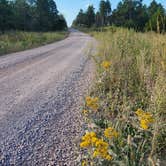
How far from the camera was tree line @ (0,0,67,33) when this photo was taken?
50781 millimetres

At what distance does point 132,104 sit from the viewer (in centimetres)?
381

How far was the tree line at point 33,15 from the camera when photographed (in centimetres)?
5078

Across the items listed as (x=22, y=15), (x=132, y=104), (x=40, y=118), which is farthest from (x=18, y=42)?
(x=22, y=15)

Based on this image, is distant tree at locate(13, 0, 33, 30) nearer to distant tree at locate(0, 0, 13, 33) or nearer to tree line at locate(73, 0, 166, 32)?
distant tree at locate(0, 0, 13, 33)

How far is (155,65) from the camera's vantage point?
4344 mm

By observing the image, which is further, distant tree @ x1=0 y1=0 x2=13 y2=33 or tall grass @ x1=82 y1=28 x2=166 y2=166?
distant tree @ x1=0 y1=0 x2=13 y2=33

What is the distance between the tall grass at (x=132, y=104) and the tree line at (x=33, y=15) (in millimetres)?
42571

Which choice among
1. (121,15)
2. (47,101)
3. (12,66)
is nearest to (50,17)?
(121,15)

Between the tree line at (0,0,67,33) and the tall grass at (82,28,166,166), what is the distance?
42.6m

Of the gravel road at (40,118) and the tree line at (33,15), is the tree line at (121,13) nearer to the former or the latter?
the tree line at (33,15)

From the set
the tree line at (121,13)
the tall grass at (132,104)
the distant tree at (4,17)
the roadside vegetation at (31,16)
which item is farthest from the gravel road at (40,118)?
the roadside vegetation at (31,16)

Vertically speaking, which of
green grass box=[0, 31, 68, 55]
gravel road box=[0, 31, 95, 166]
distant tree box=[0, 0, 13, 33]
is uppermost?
distant tree box=[0, 0, 13, 33]

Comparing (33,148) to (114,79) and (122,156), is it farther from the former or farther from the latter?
(114,79)

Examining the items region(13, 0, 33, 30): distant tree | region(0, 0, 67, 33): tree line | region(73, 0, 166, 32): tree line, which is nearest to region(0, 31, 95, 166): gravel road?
region(73, 0, 166, 32): tree line
